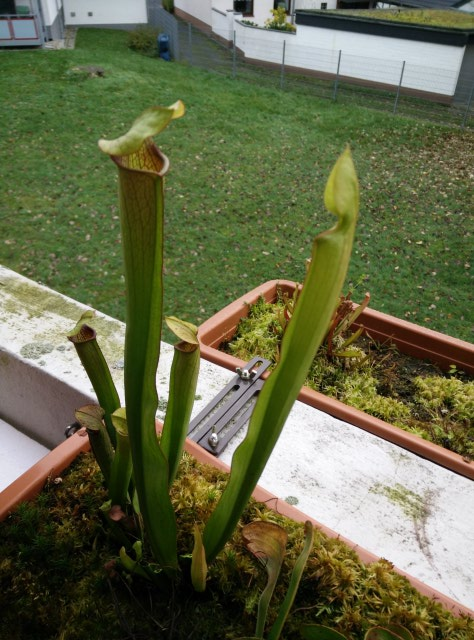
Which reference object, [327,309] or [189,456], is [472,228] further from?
[327,309]

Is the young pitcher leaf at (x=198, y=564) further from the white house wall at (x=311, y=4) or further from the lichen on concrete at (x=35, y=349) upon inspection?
the white house wall at (x=311, y=4)

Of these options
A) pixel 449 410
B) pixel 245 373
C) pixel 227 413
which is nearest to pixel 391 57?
pixel 449 410

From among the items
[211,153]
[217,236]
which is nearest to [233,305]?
[217,236]

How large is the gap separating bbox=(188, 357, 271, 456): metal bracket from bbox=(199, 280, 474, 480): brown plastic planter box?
0.35 feet

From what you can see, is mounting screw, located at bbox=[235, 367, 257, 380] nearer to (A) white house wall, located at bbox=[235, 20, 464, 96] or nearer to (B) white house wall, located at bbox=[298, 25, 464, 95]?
(A) white house wall, located at bbox=[235, 20, 464, 96]

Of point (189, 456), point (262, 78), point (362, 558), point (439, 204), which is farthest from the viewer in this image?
point (262, 78)

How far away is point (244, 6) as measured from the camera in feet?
57.6

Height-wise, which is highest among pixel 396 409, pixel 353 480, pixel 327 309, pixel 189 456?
pixel 327 309

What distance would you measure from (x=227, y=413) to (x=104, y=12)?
19.0 metres

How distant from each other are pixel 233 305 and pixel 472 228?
4387mm

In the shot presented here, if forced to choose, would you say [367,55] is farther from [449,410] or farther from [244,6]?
[449,410]

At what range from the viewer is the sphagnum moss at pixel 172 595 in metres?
1.03

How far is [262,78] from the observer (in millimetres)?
11672

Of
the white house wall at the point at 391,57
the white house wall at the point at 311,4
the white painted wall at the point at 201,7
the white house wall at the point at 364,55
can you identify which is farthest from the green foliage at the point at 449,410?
the white house wall at the point at 311,4
